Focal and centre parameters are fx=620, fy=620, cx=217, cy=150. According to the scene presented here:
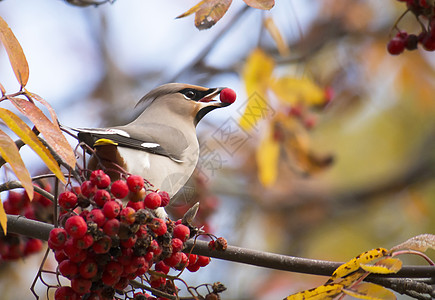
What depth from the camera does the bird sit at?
85.4 inches

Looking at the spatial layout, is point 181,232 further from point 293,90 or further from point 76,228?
point 293,90

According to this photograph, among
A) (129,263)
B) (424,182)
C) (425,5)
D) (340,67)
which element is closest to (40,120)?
(129,263)

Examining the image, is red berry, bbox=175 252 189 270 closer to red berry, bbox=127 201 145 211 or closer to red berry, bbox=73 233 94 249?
red berry, bbox=127 201 145 211

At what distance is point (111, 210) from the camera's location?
1.72 metres

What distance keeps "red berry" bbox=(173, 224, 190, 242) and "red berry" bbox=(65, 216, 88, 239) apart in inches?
12.3

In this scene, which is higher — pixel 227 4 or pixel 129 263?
pixel 227 4

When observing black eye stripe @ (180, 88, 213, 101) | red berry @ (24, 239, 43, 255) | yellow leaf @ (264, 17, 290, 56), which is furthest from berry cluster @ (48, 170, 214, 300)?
yellow leaf @ (264, 17, 290, 56)

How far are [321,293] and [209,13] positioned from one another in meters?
0.90

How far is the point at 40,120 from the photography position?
1.61 meters

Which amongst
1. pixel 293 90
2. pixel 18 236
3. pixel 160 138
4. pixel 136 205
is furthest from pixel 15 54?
pixel 293 90

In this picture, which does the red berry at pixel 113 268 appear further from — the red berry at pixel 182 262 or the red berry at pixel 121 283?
the red berry at pixel 182 262

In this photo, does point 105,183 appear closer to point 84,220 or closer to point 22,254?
point 84,220

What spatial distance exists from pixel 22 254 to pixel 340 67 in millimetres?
3433

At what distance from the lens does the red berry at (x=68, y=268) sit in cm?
173
